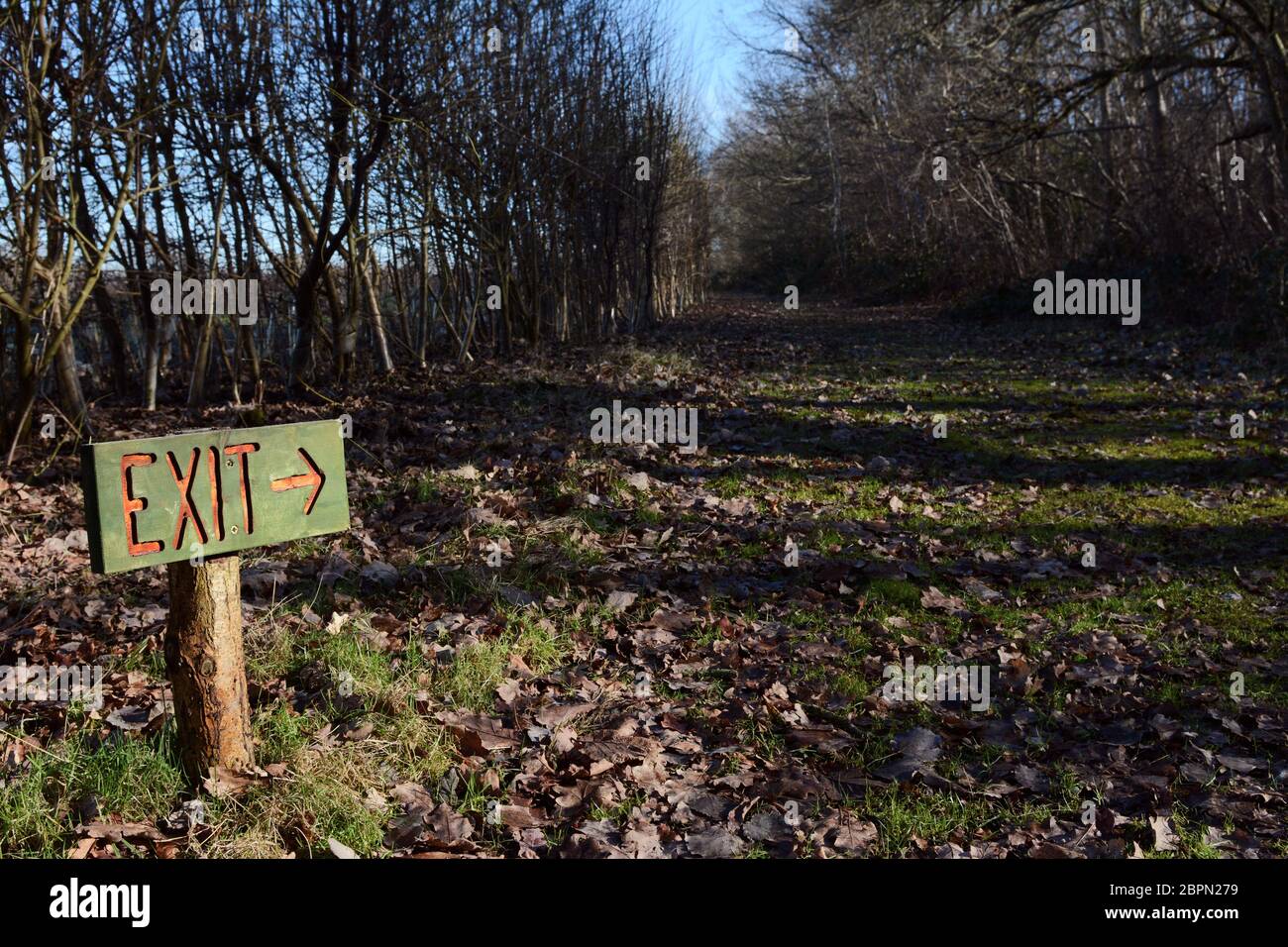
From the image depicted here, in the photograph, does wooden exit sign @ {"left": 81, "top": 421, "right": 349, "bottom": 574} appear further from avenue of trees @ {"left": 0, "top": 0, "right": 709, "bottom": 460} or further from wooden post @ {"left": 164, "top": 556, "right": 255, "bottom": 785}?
avenue of trees @ {"left": 0, "top": 0, "right": 709, "bottom": 460}

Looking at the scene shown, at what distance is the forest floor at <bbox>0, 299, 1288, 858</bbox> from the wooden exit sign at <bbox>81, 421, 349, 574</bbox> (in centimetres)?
86

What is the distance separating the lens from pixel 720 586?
213 inches

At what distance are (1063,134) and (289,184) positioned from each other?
13.3 m

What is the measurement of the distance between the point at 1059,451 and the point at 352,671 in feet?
23.4

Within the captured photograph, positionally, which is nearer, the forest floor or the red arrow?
the red arrow

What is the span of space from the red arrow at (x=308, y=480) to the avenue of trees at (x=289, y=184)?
17.9ft

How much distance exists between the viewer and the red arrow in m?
2.88

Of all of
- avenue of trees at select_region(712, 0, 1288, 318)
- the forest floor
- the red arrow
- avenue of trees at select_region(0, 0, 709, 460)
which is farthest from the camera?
Answer: avenue of trees at select_region(712, 0, 1288, 318)

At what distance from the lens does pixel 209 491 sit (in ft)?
8.83

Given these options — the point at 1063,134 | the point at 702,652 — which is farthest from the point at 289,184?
the point at 1063,134

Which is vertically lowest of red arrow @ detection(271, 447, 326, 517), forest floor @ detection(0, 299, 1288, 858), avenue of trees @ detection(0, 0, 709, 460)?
forest floor @ detection(0, 299, 1288, 858)

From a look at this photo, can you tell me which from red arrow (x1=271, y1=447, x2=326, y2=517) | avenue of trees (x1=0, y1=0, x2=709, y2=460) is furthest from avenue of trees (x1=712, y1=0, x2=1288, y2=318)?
red arrow (x1=271, y1=447, x2=326, y2=517)
